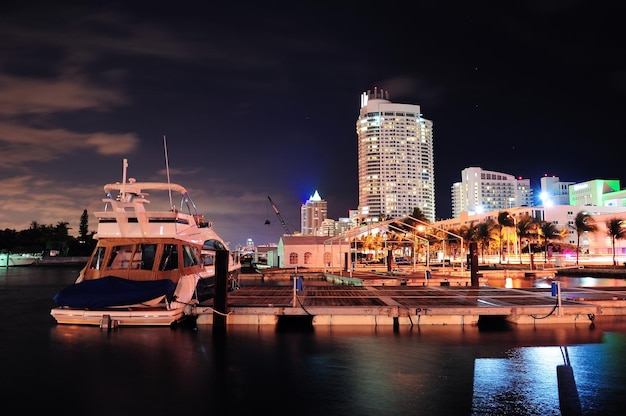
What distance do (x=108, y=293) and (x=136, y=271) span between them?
2.03 meters

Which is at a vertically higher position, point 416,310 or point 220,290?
point 220,290

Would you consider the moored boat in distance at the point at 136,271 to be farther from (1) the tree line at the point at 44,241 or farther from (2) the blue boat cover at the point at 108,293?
(1) the tree line at the point at 44,241

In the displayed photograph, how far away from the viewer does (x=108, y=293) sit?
2142 cm

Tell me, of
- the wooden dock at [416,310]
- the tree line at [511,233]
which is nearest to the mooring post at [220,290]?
the wooden dock at [416,310]

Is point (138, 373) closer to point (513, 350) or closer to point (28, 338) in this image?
point (28, 338)

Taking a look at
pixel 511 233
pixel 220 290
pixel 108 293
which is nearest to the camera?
pixel 108 293

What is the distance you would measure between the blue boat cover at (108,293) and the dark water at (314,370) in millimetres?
1536

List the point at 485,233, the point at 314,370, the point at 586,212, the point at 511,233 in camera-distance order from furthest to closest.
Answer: the point at 586,212 < the point at 511,233 < the point at 485,233 < the point at 314,370

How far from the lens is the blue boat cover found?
2145cm

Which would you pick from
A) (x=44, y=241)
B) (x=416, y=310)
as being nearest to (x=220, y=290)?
(x=416, y=310)

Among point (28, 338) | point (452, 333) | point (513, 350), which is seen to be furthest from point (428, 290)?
point (28, 338)

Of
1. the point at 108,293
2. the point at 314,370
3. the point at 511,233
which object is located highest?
the point at 511,233

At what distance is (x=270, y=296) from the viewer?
28625 millimetres

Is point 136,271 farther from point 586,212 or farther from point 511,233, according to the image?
point 586,212
